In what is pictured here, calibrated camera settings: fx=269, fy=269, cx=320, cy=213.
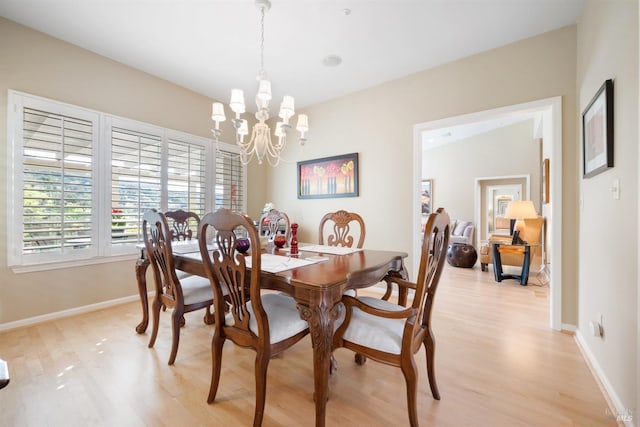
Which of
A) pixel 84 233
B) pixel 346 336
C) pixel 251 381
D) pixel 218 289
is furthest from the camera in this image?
pixel 84 233

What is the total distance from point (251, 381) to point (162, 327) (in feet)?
4.28

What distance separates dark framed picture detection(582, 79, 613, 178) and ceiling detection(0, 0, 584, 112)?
3.42 feet

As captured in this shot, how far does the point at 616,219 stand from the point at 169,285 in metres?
2.91

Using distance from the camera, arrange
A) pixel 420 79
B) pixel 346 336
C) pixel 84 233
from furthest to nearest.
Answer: pixel 420 79 → pixel 84 233 → pixel 346 336

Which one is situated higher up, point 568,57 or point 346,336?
point 568,57

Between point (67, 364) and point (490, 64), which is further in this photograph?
point (490, 64)

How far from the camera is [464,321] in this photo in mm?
2654

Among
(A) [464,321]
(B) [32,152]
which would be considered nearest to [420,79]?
(A) [464,321]

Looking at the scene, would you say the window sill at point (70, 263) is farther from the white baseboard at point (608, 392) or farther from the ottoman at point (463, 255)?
the ottoman at point (463, 255)

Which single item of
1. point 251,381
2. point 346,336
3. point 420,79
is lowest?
point 251,381

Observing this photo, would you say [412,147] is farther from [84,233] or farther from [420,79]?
[84,233]

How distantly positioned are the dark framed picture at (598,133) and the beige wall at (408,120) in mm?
421

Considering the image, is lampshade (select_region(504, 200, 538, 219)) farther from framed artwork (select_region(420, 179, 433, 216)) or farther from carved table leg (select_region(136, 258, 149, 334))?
carved table leg (select_region(136, 258, 149, 334))

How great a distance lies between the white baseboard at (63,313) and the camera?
2.46 meters
